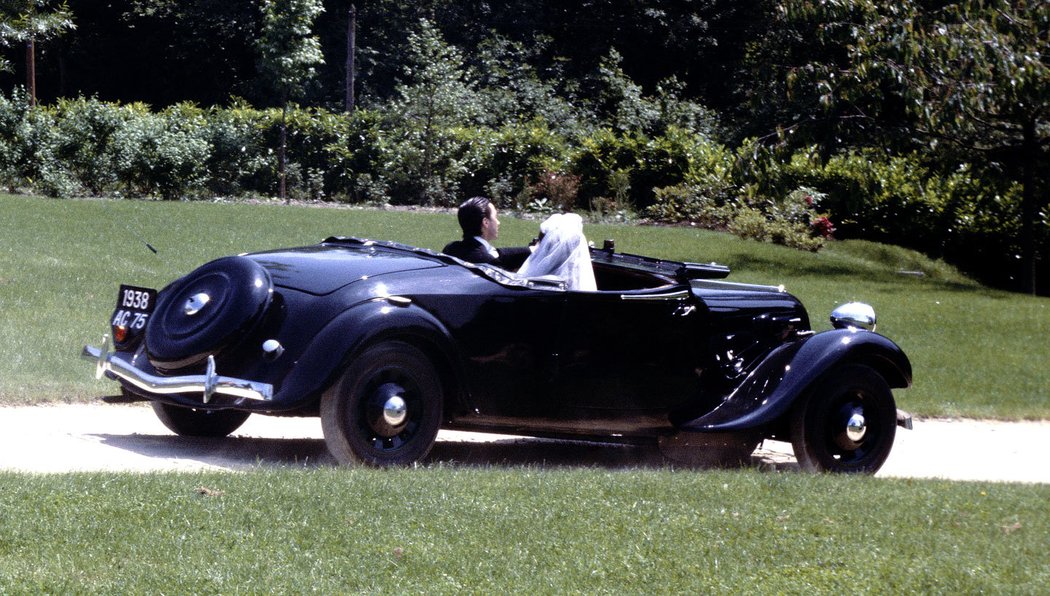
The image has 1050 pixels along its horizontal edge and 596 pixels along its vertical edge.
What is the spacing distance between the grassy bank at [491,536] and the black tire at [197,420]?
157 centimetres

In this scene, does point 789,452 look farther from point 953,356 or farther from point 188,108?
point 188,108

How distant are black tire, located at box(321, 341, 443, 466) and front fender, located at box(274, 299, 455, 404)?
0.08 metres

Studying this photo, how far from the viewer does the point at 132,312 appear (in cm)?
722

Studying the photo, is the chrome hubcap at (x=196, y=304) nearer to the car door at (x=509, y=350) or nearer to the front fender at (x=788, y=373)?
the car door at (x=509, y=350)

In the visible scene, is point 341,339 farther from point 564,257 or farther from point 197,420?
point 197,420

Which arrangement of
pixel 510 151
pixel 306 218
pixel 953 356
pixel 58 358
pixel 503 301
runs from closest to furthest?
pixel 503 301 < pixel 58 358 < pixel 953 356 < pixel 306 218 < pixel 510 151

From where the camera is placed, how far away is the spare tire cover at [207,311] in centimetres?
640

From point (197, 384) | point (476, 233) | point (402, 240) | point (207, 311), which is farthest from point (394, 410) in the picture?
point (402, 240)

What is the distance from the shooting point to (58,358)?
9820 mm

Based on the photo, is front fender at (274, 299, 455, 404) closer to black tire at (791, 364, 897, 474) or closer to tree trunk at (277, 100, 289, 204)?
black tire at (791, 364, 897, 474)

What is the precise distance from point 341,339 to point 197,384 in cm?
79

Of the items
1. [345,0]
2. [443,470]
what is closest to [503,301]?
[443,470]

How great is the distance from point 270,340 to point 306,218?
14.6m

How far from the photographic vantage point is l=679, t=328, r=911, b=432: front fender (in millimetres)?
7219
